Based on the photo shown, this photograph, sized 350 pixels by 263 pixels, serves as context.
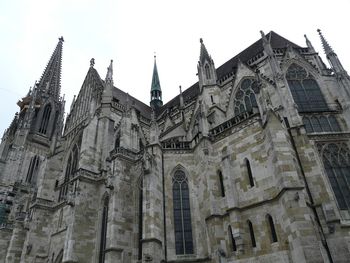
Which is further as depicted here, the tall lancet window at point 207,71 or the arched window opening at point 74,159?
the arched window opening at point 74,159

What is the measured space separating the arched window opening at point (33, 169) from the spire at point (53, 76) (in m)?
11.6

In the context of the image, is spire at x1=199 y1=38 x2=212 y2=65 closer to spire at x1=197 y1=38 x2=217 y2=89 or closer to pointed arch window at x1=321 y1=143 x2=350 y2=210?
spire at x1=197 y1=38 x2=217 y2=89

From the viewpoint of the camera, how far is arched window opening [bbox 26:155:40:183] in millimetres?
35094

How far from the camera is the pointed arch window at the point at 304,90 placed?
16253 millimetres

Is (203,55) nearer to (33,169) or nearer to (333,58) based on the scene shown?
(333,58)

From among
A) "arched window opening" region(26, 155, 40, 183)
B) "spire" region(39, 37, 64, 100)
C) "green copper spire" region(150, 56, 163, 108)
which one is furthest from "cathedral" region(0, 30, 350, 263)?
"spire" region(39, 37, 64, 100)

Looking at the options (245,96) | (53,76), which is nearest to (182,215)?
(245,96)

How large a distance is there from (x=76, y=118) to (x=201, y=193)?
16.6 metres

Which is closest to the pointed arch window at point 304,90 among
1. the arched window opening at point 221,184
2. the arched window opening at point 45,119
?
the arched window opening at point 221,184

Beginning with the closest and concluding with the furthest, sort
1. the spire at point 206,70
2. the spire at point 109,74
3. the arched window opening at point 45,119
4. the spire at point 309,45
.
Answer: the spire at point 309,45, the spire at point 206,70, the spire at point 109,74, the arched window opening at point 45,119

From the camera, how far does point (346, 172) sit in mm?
13273

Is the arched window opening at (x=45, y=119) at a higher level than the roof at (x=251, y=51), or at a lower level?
higher

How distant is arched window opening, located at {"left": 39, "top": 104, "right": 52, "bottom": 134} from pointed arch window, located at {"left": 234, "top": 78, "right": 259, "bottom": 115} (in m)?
30.7

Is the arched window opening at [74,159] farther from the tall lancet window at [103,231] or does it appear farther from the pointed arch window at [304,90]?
the pointed arch window at [304,90]
